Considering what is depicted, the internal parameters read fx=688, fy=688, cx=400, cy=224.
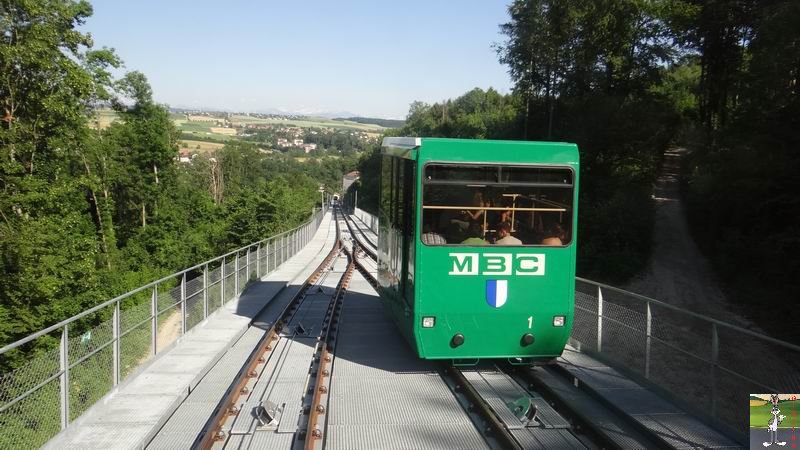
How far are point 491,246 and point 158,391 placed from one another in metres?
4.58

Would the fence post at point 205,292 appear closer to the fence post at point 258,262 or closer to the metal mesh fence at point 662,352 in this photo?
the fence post at point 258,262

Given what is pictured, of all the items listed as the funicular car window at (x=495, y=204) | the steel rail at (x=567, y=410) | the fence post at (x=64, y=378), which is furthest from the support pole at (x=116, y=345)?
the steel rail at (x=567, y=410)

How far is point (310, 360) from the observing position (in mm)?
10609

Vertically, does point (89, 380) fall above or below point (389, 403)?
above

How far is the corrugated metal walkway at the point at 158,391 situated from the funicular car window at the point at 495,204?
147 inches

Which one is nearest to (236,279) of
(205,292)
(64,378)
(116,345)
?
(205,292)

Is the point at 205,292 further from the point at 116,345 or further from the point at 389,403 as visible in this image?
the point at 389,403

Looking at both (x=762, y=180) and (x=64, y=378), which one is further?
(x=762, y=180)

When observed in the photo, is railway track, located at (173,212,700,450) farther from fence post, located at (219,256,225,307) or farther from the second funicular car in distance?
fence post, located at (219,256,225,307)

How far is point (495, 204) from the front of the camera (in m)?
9.03

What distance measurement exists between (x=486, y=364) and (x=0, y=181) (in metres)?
26.0

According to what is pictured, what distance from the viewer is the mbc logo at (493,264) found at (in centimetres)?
895

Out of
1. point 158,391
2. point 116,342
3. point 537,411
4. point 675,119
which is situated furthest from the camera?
point 675,119

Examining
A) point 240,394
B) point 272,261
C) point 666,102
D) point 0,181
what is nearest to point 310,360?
point 240,394
